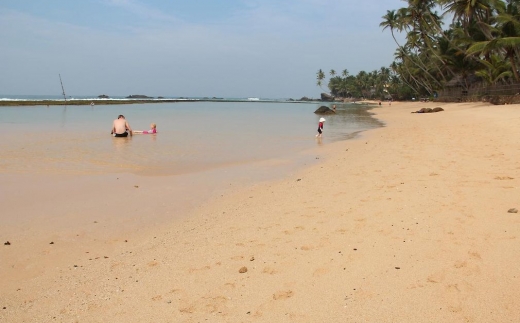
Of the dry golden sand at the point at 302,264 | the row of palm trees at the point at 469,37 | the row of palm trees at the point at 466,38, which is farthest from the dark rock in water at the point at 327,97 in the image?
the dry golden sand at the point at 302,264

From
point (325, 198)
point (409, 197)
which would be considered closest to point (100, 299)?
point (325, 198)

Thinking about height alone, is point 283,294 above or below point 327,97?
below

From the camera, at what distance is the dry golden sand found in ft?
9.68

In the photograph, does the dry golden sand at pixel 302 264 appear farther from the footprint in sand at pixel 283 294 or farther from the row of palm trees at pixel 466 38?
the row of palm trees at pixel 466 38

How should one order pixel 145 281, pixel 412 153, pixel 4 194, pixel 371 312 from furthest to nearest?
pixel 412 153 → pixel 4 194 → pixel 145 281 → pixel 371 312

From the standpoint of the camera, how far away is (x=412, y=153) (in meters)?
10.0

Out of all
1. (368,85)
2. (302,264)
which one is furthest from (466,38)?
(368,85)

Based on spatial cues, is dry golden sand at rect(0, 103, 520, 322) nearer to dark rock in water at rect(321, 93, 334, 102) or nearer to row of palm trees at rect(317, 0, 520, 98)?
row of palm trees at rect(317, 0, 520, 98)

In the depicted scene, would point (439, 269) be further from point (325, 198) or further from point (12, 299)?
point (12, 299)

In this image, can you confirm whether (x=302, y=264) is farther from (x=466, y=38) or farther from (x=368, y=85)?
(x=368, y=85)

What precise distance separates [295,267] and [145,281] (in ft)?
4.63

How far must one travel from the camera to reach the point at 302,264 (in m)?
3.70

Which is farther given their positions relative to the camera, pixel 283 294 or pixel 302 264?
pixel 302 264

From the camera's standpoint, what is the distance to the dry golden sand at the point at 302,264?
2949 mm
